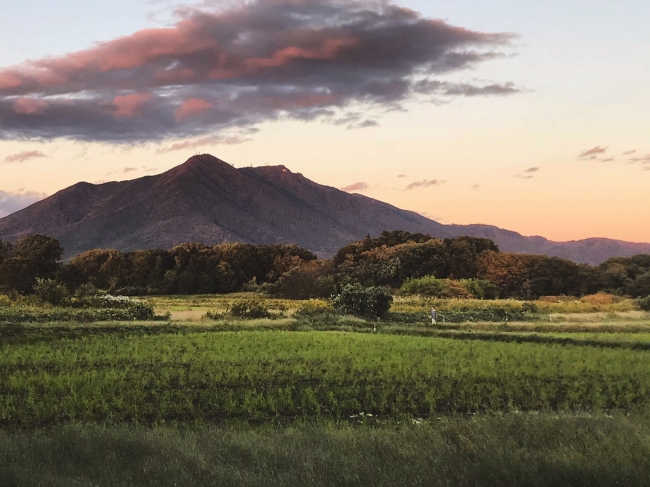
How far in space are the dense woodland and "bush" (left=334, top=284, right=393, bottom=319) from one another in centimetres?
2107

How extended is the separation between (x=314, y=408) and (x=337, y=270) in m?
63.1

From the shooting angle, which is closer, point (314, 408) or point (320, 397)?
point (314, 408)

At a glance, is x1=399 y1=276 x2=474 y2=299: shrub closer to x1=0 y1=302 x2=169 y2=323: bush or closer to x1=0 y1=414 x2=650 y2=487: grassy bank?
x1=0 y1=302 x2=169 y2=323: bush

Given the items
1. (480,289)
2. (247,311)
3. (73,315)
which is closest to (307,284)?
(480,289)

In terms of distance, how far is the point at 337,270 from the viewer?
249ft

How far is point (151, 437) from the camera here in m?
8.75

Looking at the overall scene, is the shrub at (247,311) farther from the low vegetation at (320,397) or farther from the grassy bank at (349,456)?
the grassy bank at (349,456)

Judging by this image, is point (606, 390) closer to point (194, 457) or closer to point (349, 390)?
point (349, 390)

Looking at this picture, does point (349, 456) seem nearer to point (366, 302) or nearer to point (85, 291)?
point (366, 302)

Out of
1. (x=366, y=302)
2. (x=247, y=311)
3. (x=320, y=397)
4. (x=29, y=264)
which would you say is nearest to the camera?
(x=320, y=397)

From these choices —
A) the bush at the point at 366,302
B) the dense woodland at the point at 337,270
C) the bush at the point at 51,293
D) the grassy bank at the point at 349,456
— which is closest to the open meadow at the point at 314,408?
the grassy bank at the point at 349,456

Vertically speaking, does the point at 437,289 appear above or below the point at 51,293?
below

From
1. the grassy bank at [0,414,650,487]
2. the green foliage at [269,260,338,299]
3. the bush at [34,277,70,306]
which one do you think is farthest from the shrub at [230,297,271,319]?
the grassy bank at [0,414,650,487]

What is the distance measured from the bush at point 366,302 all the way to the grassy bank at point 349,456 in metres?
29.8
